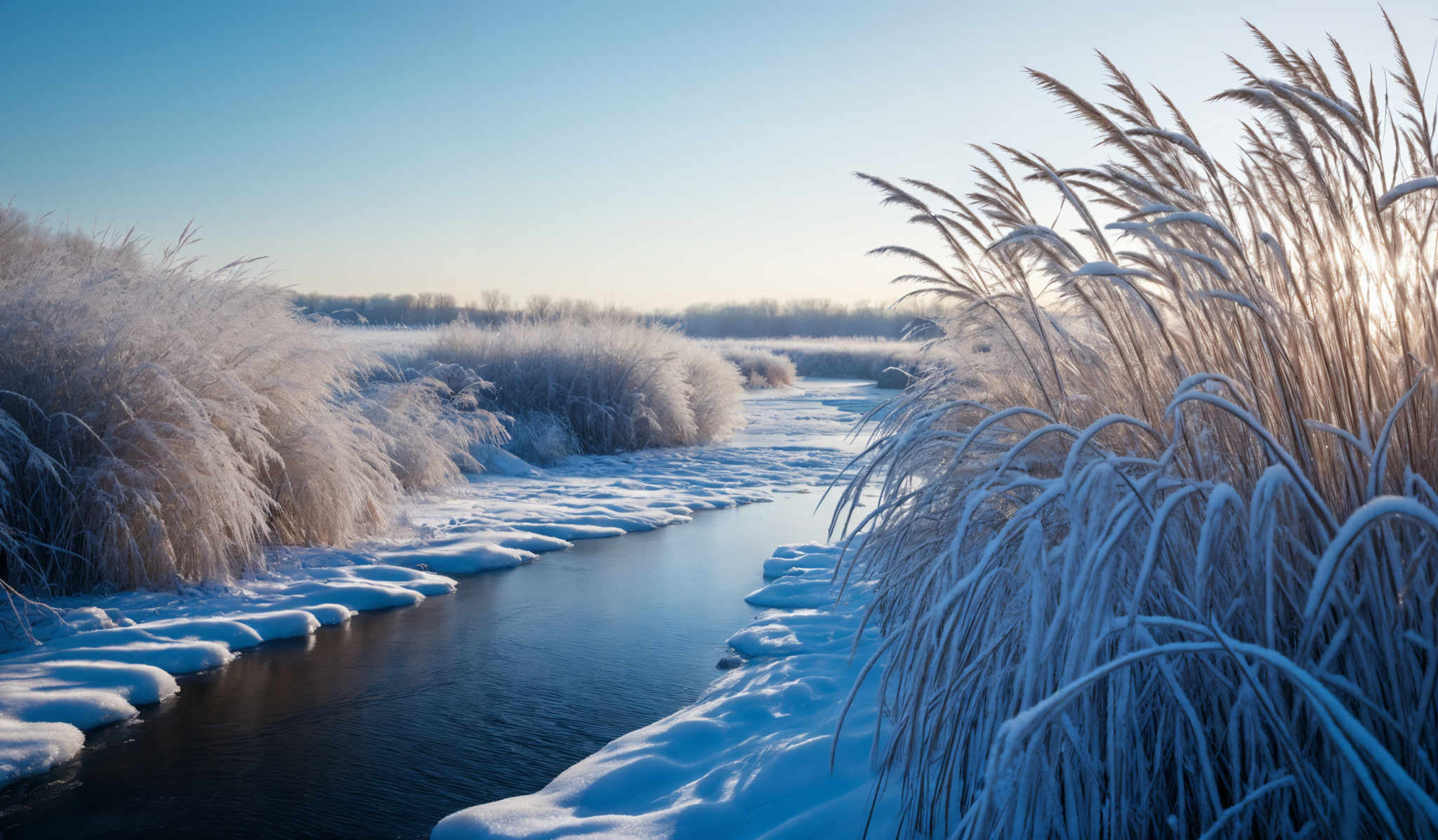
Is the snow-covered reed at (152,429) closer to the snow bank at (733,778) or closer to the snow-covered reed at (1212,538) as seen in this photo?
the snow bank at (733,778)

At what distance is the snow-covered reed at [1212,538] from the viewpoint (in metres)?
1.11

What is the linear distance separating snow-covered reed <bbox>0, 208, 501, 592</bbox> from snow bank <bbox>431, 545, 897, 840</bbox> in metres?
2.29

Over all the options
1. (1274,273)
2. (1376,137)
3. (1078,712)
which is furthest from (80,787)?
(1376,137)

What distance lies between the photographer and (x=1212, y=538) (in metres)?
1.11

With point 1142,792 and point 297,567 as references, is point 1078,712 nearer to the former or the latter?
point 1142,792

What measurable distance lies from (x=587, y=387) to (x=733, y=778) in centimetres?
762

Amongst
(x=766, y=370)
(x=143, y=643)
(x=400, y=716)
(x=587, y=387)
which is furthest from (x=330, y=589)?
(x=766, y=370)

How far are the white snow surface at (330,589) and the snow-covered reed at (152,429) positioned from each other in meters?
0.20

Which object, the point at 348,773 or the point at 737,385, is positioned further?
the point at 737,385

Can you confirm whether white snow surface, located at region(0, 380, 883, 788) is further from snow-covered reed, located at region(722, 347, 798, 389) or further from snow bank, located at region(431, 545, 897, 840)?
snow-covered reed, located at region(722, 347, 798, 389)

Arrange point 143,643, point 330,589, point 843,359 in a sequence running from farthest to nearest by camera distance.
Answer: point 843,359 < point 330,589 < point 143,643

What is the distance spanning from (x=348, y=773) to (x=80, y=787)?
2.24 ft

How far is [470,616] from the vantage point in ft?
12.8

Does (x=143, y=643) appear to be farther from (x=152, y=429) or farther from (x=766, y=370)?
(x=766, y=370)
